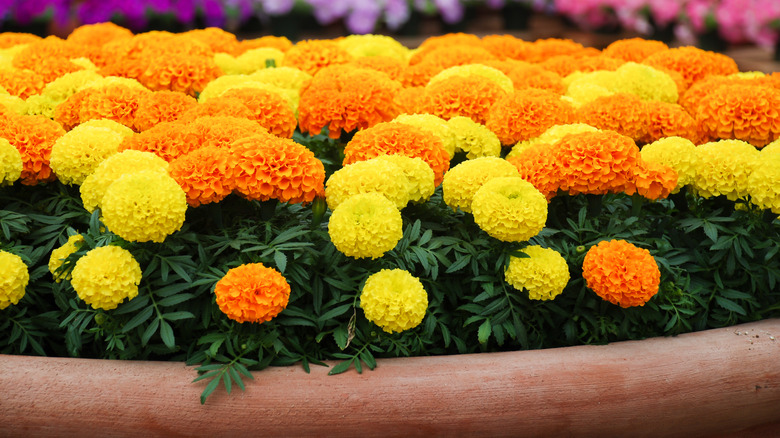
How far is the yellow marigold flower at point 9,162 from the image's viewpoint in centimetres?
220

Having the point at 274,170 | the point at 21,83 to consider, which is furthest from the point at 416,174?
the point at 21,83

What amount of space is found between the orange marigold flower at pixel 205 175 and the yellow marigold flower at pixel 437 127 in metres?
0.71

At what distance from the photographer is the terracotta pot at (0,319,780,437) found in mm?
1875

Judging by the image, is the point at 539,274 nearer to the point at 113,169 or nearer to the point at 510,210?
the point at 510,210

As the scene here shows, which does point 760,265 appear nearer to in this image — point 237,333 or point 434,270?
point 434,270

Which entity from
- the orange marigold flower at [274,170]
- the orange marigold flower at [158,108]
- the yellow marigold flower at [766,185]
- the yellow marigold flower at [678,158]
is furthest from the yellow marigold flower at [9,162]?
the yellow marigold flower at [766,185]

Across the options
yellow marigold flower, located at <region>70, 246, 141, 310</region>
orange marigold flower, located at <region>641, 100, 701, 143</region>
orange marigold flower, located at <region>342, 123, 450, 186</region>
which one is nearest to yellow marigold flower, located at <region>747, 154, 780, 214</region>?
orange marigold flower, located at <region>641, 100, 701, 143</region>

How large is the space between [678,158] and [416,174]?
0.84 meters

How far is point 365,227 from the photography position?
6.32 feet

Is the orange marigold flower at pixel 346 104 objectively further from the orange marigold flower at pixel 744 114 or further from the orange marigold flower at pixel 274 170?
the orange marigold flower at pixel 744 114

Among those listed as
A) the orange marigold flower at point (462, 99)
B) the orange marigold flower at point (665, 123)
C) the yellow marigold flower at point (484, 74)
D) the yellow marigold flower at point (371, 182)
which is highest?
the yellow marigold flower at point (371, 182)

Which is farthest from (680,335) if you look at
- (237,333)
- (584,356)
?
(237,333)

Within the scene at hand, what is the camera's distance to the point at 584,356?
6.74ft

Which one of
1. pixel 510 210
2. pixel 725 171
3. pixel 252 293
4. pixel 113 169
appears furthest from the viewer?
pixel 725 171
